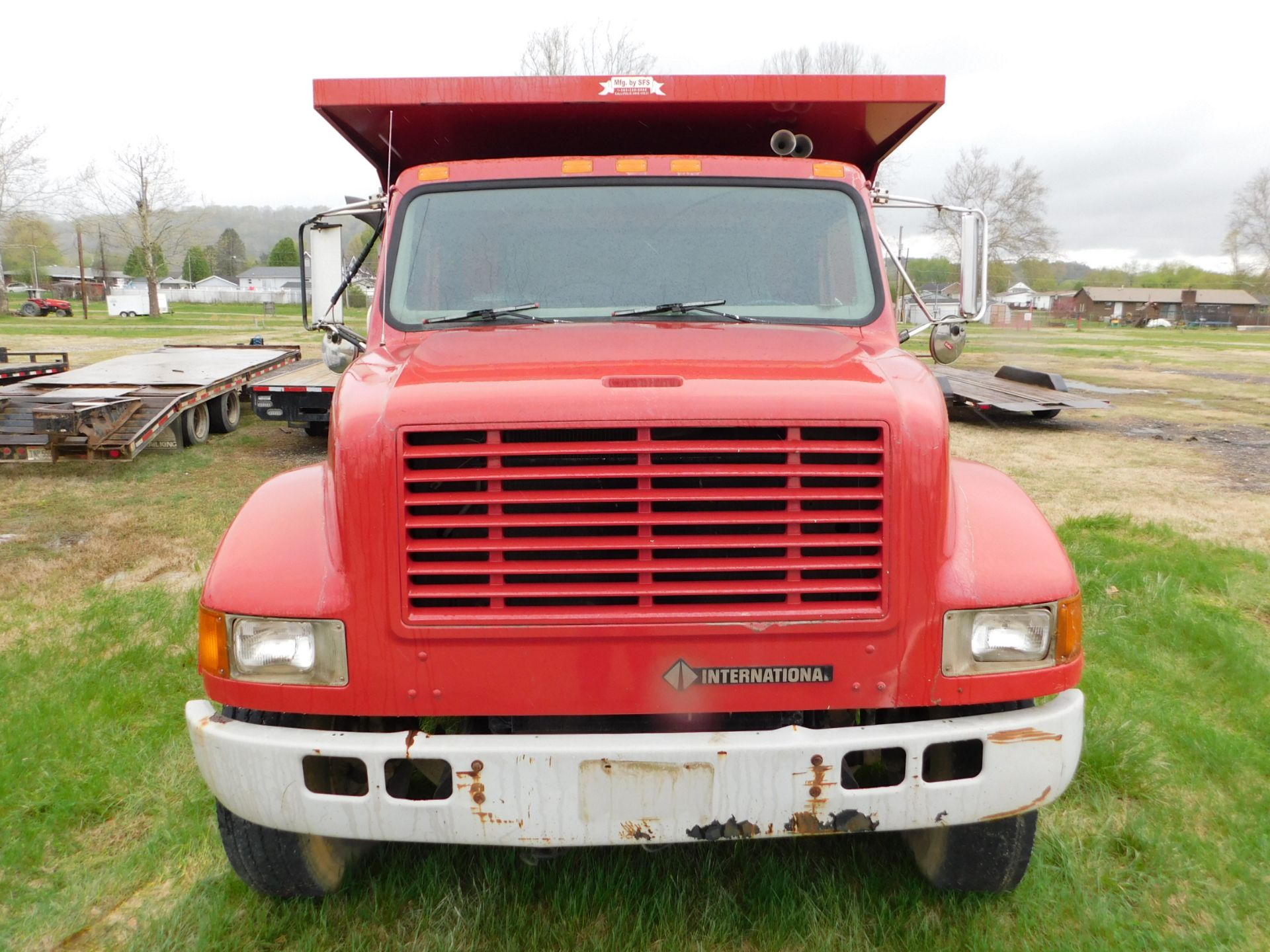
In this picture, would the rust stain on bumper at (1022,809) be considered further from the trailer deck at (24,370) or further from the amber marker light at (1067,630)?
the trailer deck at (24,370)

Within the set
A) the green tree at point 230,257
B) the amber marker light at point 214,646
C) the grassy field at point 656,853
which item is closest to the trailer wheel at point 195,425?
the grassy field at point 656,853

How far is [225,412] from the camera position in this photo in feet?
38.9

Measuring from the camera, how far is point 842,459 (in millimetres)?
2344

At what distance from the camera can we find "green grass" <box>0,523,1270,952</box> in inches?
108

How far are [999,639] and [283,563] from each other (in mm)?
1876

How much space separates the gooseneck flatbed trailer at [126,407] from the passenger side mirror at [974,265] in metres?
8.02

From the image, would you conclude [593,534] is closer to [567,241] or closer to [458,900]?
[458,900]

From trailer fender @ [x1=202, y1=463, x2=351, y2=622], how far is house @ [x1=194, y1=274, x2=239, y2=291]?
10614 cm

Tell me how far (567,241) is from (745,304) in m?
0.73

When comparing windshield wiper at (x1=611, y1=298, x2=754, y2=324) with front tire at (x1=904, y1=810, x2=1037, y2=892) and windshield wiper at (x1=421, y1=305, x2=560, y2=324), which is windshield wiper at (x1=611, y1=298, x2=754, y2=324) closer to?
windshield wiper at (x1=421, y1=305, x2=560, y2=324)

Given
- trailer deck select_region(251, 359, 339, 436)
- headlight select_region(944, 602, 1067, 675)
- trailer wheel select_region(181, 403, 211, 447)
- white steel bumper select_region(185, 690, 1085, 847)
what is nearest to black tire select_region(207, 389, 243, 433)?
trailer wheel select_region(181, 403, 211, 447)

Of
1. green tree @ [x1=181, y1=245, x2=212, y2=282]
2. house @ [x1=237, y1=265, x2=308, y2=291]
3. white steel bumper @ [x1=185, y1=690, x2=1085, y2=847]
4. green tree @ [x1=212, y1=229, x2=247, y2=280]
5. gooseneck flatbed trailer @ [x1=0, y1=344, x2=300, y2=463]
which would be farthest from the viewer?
green tree @ [x1=212, y1=229, x2=247, y2=280]

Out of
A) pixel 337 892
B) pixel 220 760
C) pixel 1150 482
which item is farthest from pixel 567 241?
pixel 1150 482

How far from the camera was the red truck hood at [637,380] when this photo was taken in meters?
2.30
